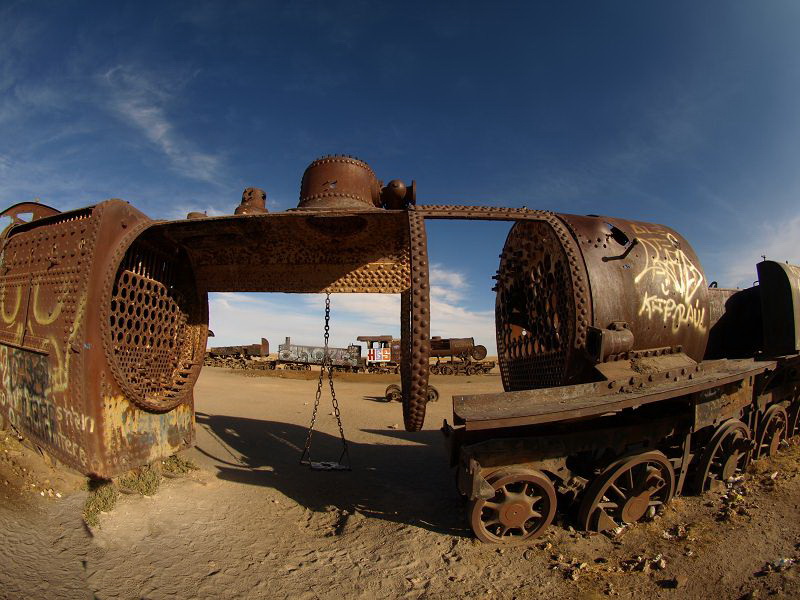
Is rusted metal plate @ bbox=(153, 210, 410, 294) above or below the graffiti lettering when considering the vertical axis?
above

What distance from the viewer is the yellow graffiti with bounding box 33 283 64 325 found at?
5352 mm

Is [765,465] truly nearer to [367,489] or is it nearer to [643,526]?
[643,526]

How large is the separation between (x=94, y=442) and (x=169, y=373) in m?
1.84

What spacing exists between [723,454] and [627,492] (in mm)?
2054

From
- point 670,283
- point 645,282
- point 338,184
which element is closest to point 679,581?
point 645,282

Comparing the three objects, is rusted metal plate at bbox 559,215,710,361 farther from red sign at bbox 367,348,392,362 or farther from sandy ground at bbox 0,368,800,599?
red sign at bbox 367,348,392,362

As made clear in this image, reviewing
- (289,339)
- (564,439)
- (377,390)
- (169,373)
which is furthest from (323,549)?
(289,339)

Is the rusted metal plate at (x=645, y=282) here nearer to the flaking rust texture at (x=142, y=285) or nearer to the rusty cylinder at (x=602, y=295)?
the rusty cylinder at (x=602, y=295)

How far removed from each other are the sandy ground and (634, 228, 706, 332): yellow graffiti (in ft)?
7.58

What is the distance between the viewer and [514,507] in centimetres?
400

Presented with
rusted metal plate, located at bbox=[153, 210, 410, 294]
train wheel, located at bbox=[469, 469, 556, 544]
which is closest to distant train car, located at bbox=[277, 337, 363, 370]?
rusted metal plate, located at bbox=[153, 210, 410, 294]

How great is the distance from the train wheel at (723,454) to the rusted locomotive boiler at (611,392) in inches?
0.7

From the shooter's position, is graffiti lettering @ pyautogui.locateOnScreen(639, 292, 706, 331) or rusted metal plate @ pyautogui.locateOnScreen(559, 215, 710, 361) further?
graffiti lettering @ pyautogui.locateOnScreen(639, 292, 706, 331)

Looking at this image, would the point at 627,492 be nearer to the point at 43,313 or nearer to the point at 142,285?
the point at 142,285
